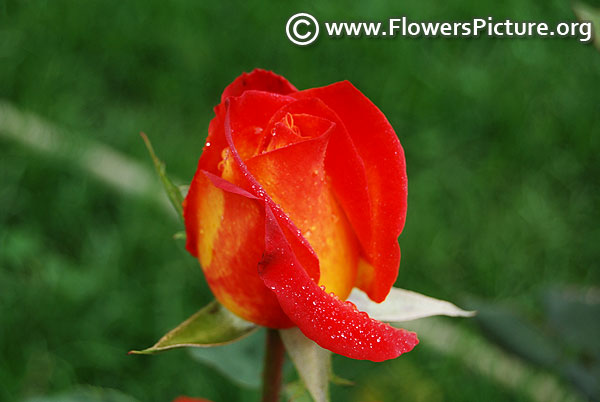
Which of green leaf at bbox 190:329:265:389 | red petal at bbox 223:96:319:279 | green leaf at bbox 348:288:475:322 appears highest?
red petal at bbox 223:96:319:279

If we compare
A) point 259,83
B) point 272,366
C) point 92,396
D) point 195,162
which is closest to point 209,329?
point 272,366

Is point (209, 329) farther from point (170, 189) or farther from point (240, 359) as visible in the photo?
point (240, 359)

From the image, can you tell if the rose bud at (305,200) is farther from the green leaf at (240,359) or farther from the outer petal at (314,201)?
the green leaf at (240,359)

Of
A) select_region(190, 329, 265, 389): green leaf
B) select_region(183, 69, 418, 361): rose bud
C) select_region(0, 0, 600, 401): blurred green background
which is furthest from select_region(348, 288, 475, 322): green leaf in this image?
select_region(0, 0, 600, 401): blurred green background

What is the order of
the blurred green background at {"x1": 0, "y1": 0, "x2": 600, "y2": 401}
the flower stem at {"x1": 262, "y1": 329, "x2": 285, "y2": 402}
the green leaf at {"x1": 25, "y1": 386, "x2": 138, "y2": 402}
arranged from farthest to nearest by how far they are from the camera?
1. the blurred green background at {"x1": 0, "y1": 0, "x2": 600, "y2": 401}
2. the green leaf at {"x1": 25, "y1": 386, "x2": 138, "y2": 402}
3. the flower stem at {"x1": 262, "y1": 329, "x2": 285, "y2": 402}

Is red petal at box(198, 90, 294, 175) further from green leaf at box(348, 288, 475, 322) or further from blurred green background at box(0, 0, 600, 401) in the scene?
blurred green background at box(0, 0, 600, 401)

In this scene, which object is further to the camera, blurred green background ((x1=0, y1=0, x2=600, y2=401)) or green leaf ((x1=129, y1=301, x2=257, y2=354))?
blurred green background ((x1=0, y1=0, x2=600, y2=401))
